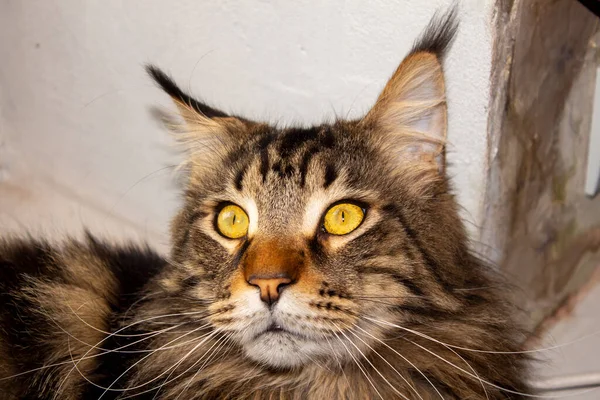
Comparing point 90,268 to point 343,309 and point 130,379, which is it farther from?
point 343,309

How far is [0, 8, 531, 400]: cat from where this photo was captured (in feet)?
4.33

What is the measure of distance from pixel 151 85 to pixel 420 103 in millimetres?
1056

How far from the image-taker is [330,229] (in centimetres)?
140

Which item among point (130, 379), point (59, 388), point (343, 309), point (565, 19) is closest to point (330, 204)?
point (343, 309)

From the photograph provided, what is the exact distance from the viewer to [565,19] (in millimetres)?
1840

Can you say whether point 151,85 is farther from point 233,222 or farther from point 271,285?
point 271,285

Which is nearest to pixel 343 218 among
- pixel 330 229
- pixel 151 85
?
pixel 330 229

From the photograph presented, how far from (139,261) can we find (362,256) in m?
0.75

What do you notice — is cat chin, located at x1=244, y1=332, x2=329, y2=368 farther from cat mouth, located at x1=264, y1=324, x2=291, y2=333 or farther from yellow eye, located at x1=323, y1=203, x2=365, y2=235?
yellow eye, located at x1=323, y1=203, x2=365, y2=235

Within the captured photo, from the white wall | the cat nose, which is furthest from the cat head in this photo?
the white wall

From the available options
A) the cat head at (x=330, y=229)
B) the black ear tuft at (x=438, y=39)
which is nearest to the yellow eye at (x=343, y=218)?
the cat head at (x=330, y=229)

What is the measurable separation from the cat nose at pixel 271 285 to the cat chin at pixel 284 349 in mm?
75

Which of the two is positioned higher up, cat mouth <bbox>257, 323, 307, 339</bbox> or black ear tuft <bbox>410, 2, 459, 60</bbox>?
black ear tuft <bbox>410, 2, 459, 60</bbox>

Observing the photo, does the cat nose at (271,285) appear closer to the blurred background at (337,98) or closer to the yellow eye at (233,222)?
the yellow eye at (233,222)
